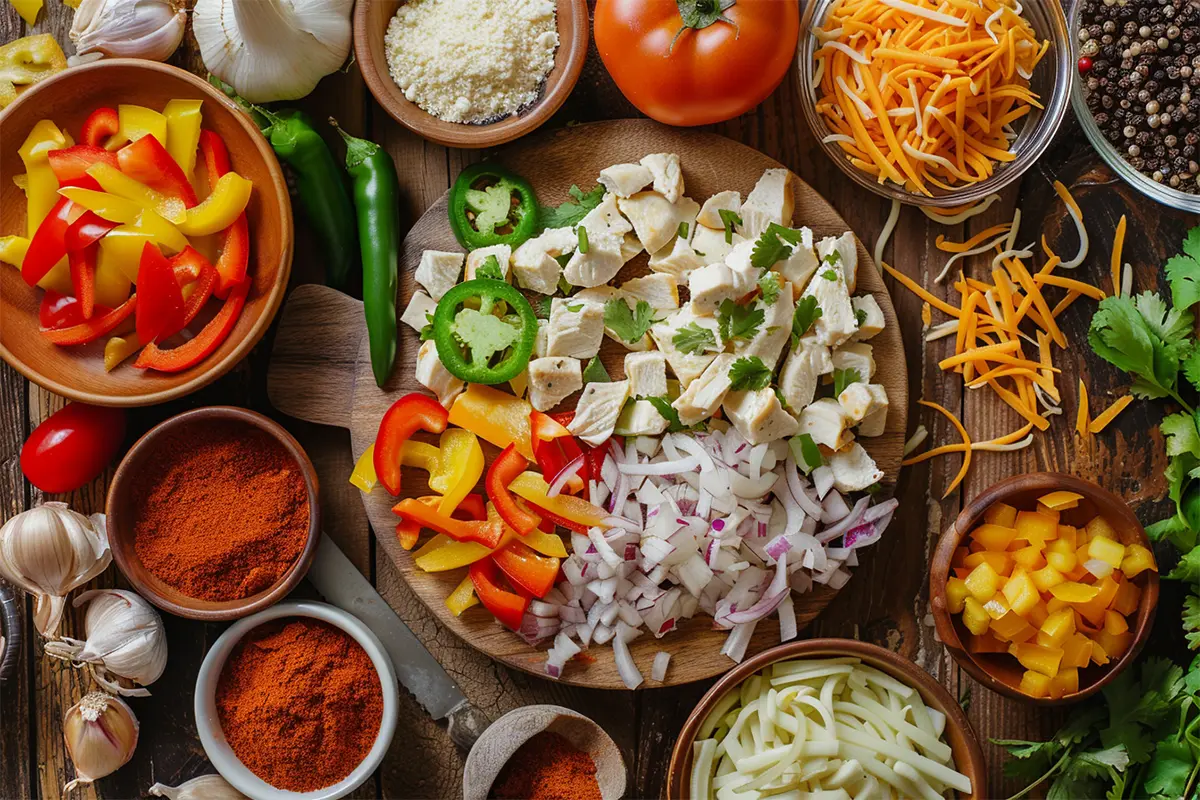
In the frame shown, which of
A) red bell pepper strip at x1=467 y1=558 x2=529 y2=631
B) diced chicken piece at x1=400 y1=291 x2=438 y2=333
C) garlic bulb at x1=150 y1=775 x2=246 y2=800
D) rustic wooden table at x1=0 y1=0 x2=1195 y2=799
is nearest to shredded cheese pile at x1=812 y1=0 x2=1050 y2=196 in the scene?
rustic wooden table at x1=0 y1=0 x2=1195 y2=799

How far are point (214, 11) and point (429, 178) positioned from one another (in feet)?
2.26

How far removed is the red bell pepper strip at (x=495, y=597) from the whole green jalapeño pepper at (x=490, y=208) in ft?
2.81

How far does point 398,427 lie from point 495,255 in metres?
0.52

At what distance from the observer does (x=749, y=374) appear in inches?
95.3

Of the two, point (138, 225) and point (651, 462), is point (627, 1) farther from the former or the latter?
point (138, 225)

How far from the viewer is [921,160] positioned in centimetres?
251

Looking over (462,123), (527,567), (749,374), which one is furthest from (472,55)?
(527,567)

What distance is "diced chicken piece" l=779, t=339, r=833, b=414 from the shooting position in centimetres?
245

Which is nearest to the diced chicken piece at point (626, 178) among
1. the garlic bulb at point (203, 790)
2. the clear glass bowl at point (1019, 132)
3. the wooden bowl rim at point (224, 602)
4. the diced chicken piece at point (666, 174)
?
the diced chicken piece at point (666, 174)

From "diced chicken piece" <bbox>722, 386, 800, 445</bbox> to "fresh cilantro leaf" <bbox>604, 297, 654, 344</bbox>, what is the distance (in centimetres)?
29

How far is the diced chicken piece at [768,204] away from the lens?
98.5 inches

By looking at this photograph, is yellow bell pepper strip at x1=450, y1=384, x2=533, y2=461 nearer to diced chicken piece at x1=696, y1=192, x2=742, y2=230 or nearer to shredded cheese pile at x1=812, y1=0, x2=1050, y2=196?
diced chicken piece at x1=696, y1=192, x2=742, y2=230

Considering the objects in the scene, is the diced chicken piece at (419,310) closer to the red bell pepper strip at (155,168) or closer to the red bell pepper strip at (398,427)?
the red bell pepper strip at (398,427)

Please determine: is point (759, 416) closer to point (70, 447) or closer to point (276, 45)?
point (276, 45)
